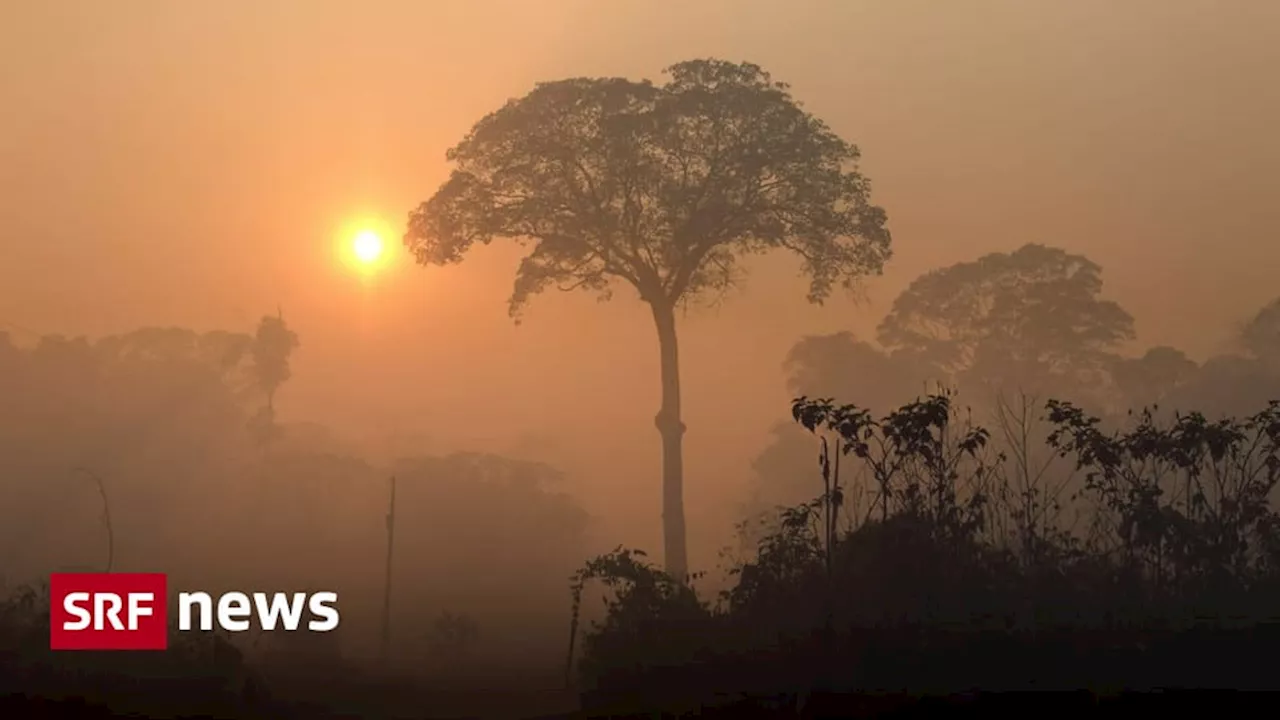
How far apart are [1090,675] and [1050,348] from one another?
44.4m

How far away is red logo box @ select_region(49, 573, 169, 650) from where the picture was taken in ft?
71.3

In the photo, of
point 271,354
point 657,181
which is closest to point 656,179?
point 657,181

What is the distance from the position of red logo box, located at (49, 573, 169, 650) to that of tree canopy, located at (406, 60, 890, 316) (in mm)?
14313

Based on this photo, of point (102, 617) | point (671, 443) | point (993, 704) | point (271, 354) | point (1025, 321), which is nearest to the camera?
point (993, 704)

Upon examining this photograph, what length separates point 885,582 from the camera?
19.6 m

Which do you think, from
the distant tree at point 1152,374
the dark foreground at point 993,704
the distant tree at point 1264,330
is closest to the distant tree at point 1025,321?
the distant tree at point 1152,374

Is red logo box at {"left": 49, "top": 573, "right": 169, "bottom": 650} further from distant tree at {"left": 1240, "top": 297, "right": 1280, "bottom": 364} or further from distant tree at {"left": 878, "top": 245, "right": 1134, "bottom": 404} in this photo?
distant tree at {"left": 1240, "top": 297, "right": 1280, "bottom": 364}

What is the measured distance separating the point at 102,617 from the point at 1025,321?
4730 cm

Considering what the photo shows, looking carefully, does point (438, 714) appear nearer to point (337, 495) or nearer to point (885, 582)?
point (885, 582)

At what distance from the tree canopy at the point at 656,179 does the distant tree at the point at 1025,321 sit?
82.2 ft

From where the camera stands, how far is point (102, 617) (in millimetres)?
23359

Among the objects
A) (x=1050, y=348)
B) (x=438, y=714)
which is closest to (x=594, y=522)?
(x=1050, y=348)

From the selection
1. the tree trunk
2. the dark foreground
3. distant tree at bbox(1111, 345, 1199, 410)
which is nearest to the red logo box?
the dark foreground

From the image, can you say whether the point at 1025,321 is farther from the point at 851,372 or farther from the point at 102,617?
the point at 102,617
